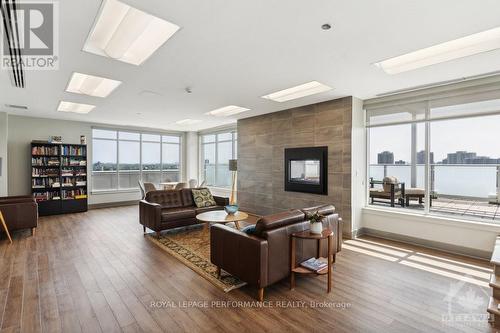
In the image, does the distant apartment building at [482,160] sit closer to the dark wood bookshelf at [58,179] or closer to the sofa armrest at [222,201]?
the sofa armrest at [222,201]

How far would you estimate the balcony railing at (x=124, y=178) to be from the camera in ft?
26.6

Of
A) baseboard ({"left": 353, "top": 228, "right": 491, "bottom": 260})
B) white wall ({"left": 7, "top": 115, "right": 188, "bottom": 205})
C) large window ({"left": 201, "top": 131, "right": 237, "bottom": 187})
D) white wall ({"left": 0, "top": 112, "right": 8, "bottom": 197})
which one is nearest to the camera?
baseboard ({"left": 353, "top": 228, "right": 491, "bottom": 260})

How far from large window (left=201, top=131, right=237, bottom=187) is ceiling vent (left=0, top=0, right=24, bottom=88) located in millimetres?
5754

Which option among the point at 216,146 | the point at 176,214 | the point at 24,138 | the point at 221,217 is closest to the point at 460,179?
the point at 221,217

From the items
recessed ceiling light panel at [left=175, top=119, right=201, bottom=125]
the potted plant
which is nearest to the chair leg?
the potted plant

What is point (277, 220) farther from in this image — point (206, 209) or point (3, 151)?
point (3, 151)

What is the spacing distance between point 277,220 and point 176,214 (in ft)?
9.32

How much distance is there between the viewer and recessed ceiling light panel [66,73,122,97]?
4.19 metres

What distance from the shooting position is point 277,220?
2701mm

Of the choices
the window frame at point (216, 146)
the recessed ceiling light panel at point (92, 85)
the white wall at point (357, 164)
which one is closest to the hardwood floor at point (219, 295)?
the white wall at point (357, 164)

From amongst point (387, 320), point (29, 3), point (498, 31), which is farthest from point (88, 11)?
point (498, 31)

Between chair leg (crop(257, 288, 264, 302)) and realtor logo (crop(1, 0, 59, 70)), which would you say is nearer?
realtor logo (crop(1, 0, 59, 70))

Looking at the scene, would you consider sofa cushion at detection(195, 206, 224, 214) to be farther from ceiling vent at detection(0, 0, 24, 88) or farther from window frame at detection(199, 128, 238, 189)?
ceiling vent at detection(0, 0, 24, 88)

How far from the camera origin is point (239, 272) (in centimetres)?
269
